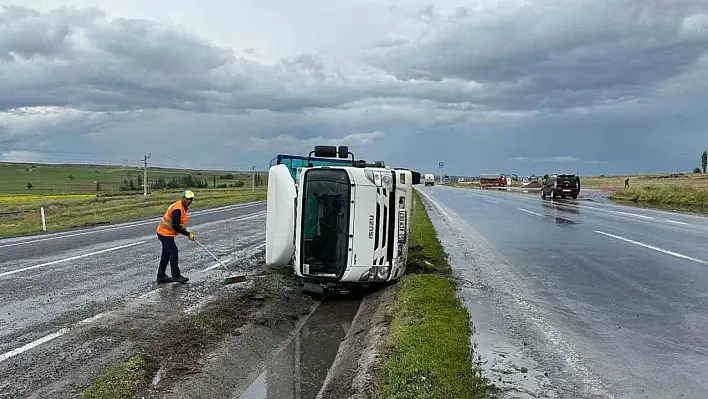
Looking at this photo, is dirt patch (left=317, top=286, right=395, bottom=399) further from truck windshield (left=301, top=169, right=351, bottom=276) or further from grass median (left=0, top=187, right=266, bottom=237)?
grass median (left=0, top=187, right=266, bottom=237)

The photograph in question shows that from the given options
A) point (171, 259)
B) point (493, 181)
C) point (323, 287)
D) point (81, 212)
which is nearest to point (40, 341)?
point (171, 259)

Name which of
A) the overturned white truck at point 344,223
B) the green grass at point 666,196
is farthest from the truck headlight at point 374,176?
the green grass at point 666,196

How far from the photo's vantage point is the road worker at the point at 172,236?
1088 centimetres

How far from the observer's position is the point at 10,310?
27.7 ft

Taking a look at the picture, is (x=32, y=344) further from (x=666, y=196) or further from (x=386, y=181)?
(x=666, y=196)

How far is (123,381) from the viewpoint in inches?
224

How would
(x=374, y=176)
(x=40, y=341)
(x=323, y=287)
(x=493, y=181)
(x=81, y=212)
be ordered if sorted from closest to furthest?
1. (x=40, y=341)
2. (x=374, y=176)
3. (x=323, y=287)
4. (x=81, y=212)
5. (x=493, y=181)

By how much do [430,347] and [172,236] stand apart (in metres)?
6.28

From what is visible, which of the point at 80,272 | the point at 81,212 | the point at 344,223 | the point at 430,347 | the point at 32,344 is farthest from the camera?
the point at 81,212

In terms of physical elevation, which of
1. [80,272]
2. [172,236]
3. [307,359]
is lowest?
[307,359]

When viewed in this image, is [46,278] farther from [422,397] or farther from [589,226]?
[589,226]

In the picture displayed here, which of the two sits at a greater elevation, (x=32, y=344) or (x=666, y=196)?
(x=666, y=196)

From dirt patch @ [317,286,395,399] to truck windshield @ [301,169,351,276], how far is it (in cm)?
93

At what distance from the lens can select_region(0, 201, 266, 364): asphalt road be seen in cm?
781
